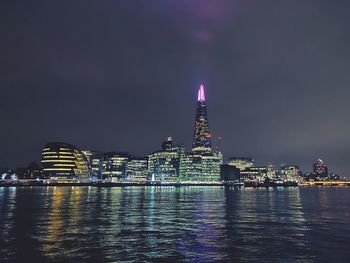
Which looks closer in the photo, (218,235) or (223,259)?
(223,259)

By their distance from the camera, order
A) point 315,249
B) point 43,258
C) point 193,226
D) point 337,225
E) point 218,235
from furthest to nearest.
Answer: point 337,225 < point 193,226 < point 218,235 < point 315,249 < point 43,258

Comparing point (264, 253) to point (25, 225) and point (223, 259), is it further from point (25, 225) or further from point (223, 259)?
point (25, 225)

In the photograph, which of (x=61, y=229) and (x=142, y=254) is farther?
(x=61, y=229)

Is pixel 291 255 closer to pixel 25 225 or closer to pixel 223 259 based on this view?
pixel 223 259

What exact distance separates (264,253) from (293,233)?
1405cm

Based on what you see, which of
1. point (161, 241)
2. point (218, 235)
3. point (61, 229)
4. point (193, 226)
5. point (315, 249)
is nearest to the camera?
point (315, 249)

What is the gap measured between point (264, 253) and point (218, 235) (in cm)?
1026

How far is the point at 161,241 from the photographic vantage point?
38.9 metres

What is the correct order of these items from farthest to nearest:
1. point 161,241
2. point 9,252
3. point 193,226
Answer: point 193,226, point 161,241, point 9,252

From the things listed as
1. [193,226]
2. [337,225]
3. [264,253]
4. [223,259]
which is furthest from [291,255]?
[337,225]

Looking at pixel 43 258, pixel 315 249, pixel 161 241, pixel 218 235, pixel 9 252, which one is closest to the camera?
pixel 43 258

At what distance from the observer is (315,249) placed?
36.0m

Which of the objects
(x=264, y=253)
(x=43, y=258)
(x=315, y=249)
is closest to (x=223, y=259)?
(x=264, y=253)

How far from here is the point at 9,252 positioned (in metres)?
33.1
